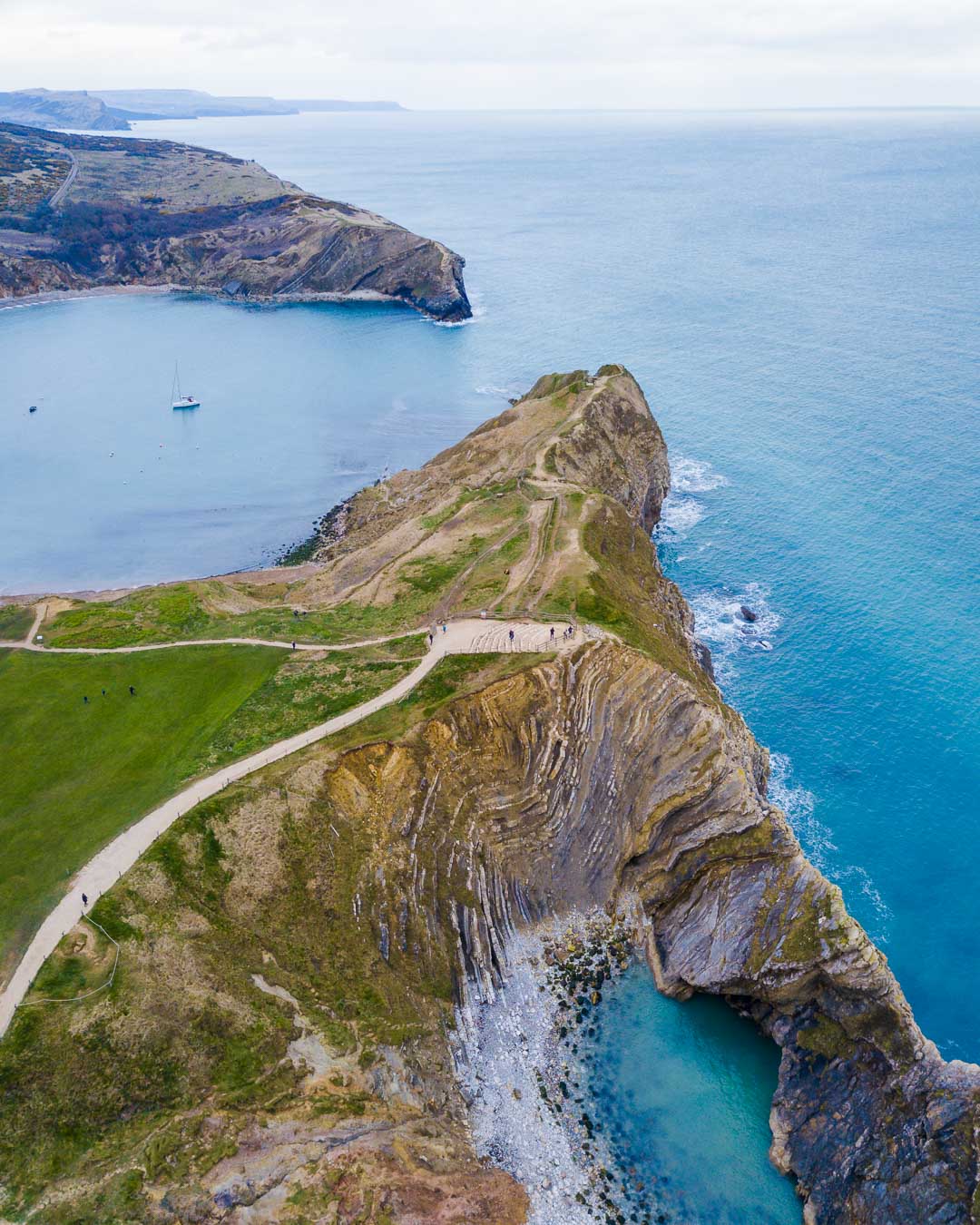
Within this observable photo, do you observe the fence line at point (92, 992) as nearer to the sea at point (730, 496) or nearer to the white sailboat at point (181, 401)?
the sea at point (730, 496)

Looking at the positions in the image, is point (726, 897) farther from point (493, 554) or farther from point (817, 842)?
point (493, 554)

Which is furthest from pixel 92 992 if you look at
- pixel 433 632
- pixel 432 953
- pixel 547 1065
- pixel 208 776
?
pixel 433 632

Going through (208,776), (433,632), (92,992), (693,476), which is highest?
(693,476)

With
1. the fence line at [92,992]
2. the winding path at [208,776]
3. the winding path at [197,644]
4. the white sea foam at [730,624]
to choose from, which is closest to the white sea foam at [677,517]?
the white sea foam at [730,624]

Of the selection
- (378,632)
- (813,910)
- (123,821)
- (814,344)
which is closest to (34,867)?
(123,821)

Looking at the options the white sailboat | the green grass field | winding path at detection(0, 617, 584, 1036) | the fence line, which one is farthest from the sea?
the green grass field

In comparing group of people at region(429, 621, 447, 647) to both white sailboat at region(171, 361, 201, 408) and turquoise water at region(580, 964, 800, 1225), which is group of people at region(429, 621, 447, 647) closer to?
turquoise water at region(580, 964, 800, 1225)
